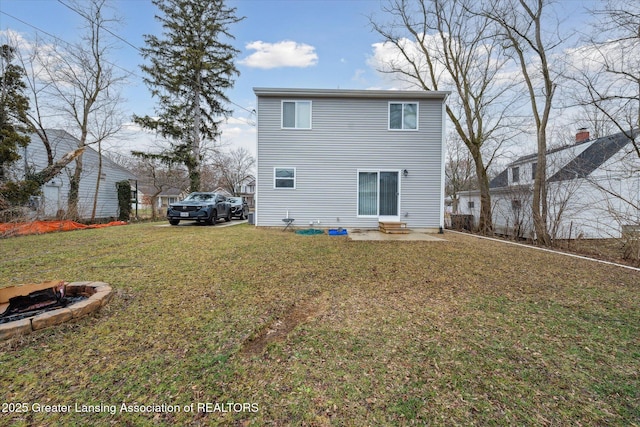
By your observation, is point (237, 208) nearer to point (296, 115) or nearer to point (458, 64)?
point (296, 115)

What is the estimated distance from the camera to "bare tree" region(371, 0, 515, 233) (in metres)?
11.4

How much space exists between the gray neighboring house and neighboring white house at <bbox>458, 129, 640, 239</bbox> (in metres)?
Answer: 16.4

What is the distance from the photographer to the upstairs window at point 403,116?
9734 millimetres

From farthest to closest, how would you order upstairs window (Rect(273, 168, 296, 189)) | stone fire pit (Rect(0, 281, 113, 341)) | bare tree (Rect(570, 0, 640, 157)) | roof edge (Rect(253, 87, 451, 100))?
1. upstairs window (Rect(273, 168, 296, 189))
2. roof edge (Rect(253, 87, 451, 100))
3. bare tree (Rect(570, 0, 640, 157))
4. stone fire pit (Rect(0, 281, 113, 341))

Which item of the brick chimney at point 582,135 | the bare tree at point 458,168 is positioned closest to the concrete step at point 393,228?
the bare tree at point 458,168

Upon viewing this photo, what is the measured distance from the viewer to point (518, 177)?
1633cm

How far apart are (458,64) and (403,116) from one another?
476cm

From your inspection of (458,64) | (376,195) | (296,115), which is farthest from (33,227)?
(458,64)

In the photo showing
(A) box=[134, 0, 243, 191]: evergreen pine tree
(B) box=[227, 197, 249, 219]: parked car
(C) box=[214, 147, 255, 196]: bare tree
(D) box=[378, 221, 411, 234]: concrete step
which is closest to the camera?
(D) box=[378, 221, 411, 234]: concrete step

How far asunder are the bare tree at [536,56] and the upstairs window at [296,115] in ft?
21.9

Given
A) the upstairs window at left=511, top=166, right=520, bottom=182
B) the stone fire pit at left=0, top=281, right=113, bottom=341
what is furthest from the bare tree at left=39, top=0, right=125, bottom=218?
the upstairs window at left=511, top=166, right=520, bottom=182

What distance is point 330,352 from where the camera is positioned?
7.04ft

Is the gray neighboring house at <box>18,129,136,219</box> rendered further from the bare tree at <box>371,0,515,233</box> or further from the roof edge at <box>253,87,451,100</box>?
the bare tree at <box>371,0,515,233</box>

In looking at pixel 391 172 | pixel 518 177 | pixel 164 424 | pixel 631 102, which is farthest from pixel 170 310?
pixel 518 177
